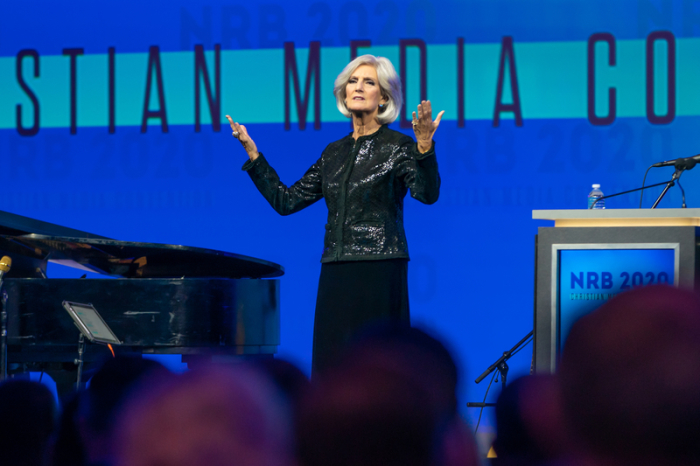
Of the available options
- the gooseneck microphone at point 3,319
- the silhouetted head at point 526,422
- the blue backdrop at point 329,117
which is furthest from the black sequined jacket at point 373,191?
the blue backdrop at point 329,117

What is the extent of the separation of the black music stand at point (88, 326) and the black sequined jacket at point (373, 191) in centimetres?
82

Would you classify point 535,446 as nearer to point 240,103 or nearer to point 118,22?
point 240,103

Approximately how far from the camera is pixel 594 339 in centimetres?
52

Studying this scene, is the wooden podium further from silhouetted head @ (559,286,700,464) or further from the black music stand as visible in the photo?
silhouetted head @ (559,286,700,464)

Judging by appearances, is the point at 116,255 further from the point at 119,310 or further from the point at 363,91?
the point at 363,91

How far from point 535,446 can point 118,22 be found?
458cm

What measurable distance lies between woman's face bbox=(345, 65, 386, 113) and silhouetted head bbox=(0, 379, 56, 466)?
5.62 ft

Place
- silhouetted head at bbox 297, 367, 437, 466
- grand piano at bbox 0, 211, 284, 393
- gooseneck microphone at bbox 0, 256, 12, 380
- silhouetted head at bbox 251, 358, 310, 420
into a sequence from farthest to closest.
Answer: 1. grand piano at bbox 0, 211, 284, 393
2. gooseneck microphone at bbox 0, 256, 12, 380
3. silhouetted head at bbox 251, 358, 310, 420
4. silhouetted head at bbox 297, 367, 437, 466

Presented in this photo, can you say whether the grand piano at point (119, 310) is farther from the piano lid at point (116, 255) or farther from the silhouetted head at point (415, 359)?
the silhouetted head at point (415, 359)

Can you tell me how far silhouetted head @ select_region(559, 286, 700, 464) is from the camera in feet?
1.63

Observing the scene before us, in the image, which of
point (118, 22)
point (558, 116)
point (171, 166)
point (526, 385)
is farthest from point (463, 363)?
point (118, 22)

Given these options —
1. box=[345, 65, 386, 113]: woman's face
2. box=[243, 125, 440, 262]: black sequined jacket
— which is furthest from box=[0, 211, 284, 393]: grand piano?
box=[345, 65, 386, 113]: woman's face

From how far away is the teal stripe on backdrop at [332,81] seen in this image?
14.3 ft

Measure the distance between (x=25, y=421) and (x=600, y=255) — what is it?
69.2 inches
